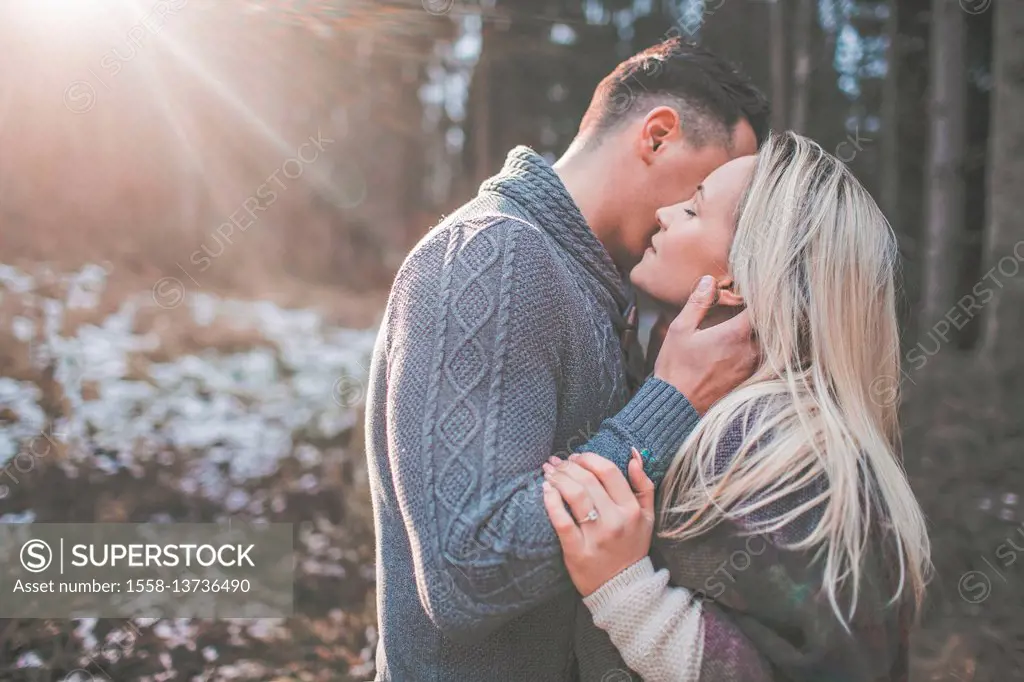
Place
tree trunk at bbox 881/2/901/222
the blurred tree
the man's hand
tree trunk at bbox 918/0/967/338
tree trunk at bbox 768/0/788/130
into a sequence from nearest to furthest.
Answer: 1. the man's hand
2. the blurred tree
3. tree trunk at bbox 918/0/967/338
4. tree trunk at bbox 881/2/901/222
5. tree trunk at bbox 768/0/788/130

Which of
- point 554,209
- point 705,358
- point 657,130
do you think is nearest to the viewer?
point 705,358

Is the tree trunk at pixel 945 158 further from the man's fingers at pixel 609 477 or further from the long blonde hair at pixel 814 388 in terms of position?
the man's fingers at pixel 609 477

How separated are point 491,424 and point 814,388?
75 centimetres

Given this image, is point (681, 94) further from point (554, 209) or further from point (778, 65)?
point (778, 65)

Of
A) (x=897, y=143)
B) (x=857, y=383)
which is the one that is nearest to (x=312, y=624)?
(x=857, y=383)

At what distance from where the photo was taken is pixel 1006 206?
4.17m

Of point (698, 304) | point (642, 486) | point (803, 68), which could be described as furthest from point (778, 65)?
point (642, 486)

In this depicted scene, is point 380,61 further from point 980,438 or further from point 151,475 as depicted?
point 980,438

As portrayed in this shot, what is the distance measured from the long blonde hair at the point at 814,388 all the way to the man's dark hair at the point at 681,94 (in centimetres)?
30

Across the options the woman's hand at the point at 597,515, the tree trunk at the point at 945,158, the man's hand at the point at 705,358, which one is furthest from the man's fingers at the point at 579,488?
the tree trunk at the point at 945,158

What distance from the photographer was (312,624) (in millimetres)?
3418

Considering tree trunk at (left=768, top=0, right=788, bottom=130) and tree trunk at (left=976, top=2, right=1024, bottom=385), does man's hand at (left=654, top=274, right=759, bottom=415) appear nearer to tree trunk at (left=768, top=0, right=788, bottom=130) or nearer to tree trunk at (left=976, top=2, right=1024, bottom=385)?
tree trunk at (left=976, top=2, right=1024, bottom=385)

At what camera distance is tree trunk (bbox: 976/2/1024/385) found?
13.3 feet

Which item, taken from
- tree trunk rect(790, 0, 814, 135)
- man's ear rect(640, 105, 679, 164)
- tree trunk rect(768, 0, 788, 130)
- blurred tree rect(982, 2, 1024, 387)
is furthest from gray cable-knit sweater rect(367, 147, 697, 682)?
tree trunk rect(768, 0, 788, 130)
